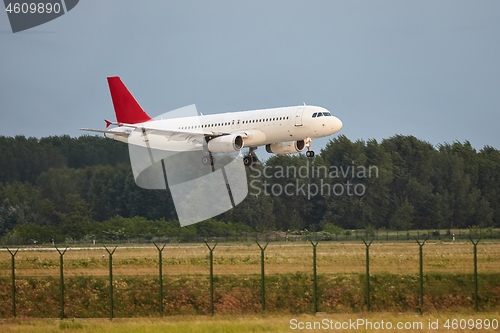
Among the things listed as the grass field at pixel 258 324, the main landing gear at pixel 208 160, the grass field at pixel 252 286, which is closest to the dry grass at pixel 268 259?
the grass field at pixel 252 286

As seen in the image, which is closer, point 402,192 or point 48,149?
point 48,149

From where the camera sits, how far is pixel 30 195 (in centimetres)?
6072

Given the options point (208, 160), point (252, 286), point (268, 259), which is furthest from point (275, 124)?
point (252, 286)

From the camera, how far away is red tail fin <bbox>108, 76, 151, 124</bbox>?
67250mm

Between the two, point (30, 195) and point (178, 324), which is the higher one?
point (30, 195)

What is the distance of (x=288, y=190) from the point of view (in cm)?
7331

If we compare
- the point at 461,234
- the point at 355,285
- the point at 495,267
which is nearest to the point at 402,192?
the point at 461,234

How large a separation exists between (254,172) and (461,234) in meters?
17.7

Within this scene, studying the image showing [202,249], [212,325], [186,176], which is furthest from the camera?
[186,176]

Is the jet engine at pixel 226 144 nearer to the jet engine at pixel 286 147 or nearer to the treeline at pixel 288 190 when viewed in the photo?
the jet engine at pixel 286 147

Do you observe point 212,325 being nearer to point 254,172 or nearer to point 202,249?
point 202,249

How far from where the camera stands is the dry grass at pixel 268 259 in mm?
37250

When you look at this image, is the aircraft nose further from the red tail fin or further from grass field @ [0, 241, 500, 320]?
the red tail fin

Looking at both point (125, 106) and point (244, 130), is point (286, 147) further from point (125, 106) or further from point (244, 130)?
point (125, 106)
